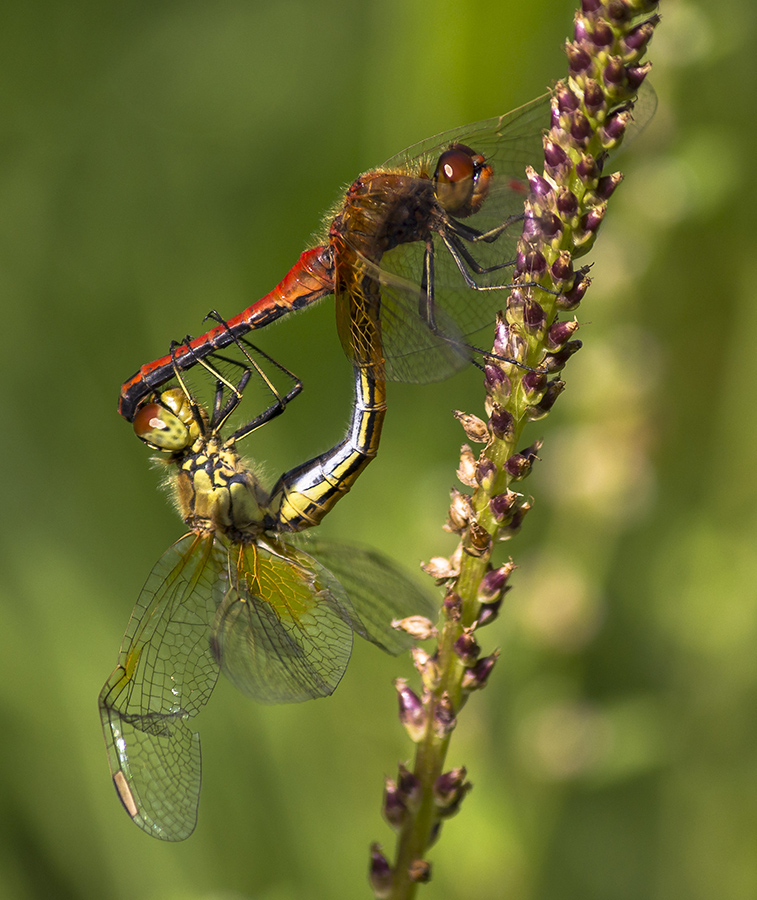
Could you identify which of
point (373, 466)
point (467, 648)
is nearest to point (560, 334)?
point (467, 648)

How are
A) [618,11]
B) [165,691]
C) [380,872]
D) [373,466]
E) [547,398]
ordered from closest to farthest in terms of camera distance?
1. [618,11]
2. [547,398]
3. [380,872]
4. [165,691]
5. [373,466]

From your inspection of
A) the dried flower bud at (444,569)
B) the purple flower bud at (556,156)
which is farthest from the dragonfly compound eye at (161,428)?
the purple flower bud at (556,156)

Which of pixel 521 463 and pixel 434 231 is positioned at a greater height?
pixel 434 231

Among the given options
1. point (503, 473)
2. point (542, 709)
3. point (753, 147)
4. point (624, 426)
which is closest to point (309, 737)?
point (542, 709)

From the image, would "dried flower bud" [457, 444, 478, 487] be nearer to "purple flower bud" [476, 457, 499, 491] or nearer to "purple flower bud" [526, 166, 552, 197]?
"purple flower bud" [476, 457, 499, 491]

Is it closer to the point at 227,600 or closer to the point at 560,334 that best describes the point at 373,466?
the point at 227,600

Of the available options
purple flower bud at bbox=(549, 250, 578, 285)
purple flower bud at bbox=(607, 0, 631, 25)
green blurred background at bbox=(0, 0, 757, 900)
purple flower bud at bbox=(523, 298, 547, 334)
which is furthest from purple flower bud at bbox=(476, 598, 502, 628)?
green blurred background at bbox=(0, 0, 757, 900)
